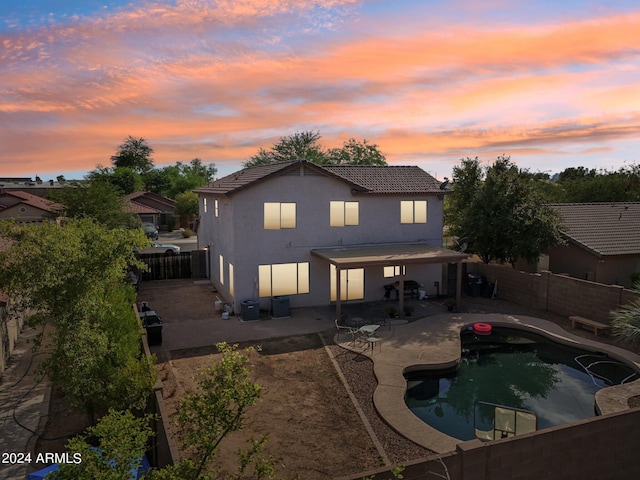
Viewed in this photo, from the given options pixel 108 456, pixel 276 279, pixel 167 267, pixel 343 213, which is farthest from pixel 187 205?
pixel 108 456

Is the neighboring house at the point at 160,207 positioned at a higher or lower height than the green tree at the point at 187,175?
lower

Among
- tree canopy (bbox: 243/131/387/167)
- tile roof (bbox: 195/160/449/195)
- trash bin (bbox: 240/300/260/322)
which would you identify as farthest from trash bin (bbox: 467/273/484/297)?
tree canopy (bbox: 243/131/387/167)

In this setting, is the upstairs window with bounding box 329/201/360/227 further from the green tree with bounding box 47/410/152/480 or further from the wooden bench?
the green tree with bounding box 47/410/152/480

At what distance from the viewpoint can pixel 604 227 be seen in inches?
1127

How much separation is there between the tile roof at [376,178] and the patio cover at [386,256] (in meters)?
3.10

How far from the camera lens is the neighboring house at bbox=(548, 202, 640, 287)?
85.0 ft

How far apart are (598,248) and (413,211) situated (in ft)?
34.1

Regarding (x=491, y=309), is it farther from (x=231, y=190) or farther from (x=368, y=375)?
(x=231, y=190)

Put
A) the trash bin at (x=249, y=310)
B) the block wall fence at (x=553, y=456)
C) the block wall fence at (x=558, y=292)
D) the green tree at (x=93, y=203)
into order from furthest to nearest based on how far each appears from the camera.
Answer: the green tree at (x=93, y=203) < the trash bin at (x=249, y=310) < the block wall fence at (x=558, y=292) < the block wall fence at (x=553, y=456)

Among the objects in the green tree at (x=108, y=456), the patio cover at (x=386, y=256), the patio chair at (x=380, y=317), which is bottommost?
the patio chair at (x=380, y=317)

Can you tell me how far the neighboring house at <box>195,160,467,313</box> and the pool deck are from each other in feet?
9.69

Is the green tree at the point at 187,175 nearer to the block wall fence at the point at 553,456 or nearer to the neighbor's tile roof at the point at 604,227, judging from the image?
the neighbor's tile roof at the point at 604,227

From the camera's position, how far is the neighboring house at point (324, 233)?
22469 millimetres

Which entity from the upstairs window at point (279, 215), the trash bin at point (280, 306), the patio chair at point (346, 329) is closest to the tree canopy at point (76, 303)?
the patio chair at point (346, 329)
